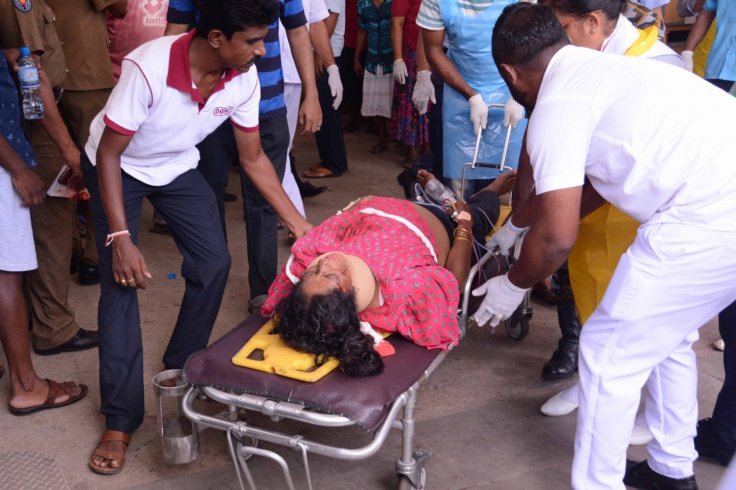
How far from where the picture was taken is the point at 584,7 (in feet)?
8.43

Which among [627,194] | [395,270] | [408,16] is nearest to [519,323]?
[395,270]

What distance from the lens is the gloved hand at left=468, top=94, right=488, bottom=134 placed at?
3.50m

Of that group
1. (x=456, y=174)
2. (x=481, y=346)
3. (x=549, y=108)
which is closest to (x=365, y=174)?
(x=456, y=174)

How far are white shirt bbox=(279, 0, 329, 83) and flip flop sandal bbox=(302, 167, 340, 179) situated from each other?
4.90ft

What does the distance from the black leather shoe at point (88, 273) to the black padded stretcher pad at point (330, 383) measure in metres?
1.68

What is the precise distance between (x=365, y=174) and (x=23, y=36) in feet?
11.2

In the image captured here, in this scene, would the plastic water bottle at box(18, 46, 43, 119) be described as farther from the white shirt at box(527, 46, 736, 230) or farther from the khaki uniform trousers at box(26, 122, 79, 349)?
the white shirt at box(527, 46, 736, 230)

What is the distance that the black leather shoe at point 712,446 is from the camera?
2637 millimetres

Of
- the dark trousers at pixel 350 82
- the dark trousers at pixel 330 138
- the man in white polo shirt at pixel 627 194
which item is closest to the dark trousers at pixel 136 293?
the man in white polo shirt at pixel 627 194

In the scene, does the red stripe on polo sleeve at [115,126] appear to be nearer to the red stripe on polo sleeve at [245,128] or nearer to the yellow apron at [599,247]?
the red stripe on polo sleeve at [245,128]

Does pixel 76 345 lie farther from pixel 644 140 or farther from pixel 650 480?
pixel 644 140

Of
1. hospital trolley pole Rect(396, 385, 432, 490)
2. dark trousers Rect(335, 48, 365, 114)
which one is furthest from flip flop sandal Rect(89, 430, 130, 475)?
dark trousers Rect(335, 48, 365, 114)

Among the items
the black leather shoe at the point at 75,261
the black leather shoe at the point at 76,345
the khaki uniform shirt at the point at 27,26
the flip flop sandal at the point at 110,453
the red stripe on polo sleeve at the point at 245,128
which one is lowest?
the black leather shoe at the point at 75,261

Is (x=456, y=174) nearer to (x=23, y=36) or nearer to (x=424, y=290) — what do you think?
→ (x=424, y=290)
